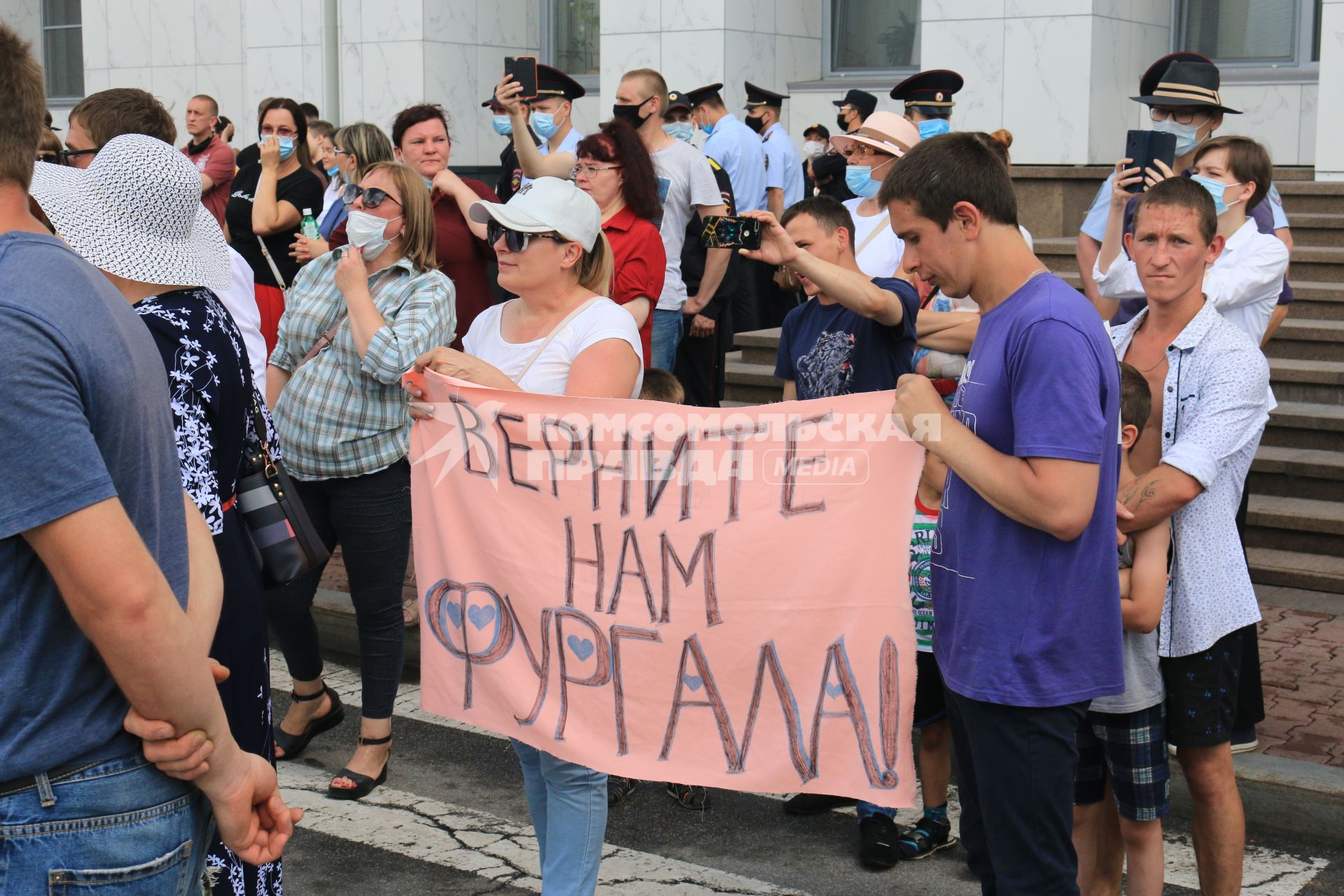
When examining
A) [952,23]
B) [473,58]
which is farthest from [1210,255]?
[473,58]

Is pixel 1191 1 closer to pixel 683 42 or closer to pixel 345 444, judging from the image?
pixel 683 42

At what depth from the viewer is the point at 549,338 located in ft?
13.6

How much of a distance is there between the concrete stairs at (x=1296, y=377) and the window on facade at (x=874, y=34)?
3.10 meters

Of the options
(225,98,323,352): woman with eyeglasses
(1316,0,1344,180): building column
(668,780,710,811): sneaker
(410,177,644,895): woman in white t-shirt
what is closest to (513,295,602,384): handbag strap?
(410,177,644,895): woman in white t-shirt

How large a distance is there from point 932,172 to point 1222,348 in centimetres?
115

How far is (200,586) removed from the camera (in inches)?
92.7

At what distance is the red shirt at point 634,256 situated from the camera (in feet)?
20.9

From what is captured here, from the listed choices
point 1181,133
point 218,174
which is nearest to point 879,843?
point 1181,133

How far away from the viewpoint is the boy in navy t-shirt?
440 cm

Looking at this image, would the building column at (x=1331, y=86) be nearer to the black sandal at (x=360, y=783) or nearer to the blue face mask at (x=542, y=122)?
the blue face mask at (x=542, y=122)

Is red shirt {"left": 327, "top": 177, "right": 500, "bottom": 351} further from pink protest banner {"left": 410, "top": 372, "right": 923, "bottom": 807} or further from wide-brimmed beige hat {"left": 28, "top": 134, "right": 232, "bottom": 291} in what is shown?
wide-brimmed beige hat {"left": 28, "top": 134, "right": 232, "bottom": 291}

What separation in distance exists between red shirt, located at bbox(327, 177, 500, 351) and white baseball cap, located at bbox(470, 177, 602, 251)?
97.4 inches

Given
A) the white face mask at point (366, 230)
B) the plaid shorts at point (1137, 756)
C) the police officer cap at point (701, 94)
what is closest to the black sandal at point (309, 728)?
the white face mask at point (366, 230)

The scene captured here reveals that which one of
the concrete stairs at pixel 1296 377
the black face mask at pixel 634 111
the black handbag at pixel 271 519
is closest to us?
the black handbag at pixel 271 519
